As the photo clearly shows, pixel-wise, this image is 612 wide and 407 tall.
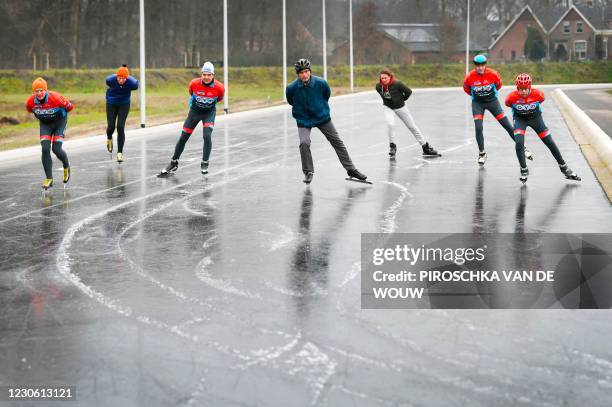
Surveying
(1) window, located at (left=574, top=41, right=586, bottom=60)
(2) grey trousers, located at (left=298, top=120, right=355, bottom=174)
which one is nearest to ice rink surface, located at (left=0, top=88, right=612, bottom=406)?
(2) grey trousers, located at (left=298, top=120, right=355, bottom=174)

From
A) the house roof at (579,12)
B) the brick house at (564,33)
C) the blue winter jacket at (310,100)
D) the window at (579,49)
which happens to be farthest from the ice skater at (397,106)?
the window at (579,49)

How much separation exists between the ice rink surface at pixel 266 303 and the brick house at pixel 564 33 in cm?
10307

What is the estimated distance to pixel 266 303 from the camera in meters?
7.31

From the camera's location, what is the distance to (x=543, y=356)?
593 cm

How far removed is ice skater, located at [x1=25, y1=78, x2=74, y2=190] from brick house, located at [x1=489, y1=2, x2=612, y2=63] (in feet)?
342

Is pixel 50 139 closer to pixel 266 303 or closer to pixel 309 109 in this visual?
pixel 309 109

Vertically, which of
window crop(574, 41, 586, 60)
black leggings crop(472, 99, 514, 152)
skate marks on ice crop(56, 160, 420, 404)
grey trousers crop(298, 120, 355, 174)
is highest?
window crop(574, 41, 586, 60)

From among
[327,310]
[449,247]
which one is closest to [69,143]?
[449,247]

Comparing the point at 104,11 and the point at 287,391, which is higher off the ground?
the point at 104,11

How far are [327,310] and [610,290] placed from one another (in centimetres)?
241

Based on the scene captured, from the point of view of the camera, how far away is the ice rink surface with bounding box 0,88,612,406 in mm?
5438

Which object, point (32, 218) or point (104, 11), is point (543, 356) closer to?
point (32, 218)

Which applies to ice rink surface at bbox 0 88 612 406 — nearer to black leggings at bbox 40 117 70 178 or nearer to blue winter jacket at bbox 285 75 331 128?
black leggings at bbox 40 117 70 178

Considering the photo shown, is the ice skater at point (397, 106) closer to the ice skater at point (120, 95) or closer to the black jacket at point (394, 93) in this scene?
the black jacket at point (394, 93)
